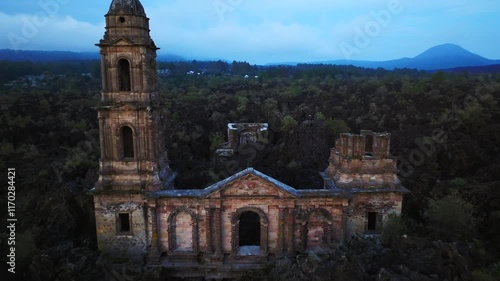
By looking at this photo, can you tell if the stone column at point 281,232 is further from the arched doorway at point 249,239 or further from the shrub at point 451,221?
the shrub at point 451,221

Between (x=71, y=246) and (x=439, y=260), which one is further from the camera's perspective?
(x=71, y=246)

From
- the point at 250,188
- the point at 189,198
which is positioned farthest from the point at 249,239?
the point at 189,198

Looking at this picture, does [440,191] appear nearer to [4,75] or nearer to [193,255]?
[193,255]

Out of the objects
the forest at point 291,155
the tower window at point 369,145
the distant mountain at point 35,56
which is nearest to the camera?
the forest at point 291,155

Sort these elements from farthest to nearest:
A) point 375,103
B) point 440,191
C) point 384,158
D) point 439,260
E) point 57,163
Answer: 1. point 375,103
2. point 57,163
3. point 440,191
4. point 384,158
5. point 439,260

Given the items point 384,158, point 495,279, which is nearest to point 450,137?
point 384,158

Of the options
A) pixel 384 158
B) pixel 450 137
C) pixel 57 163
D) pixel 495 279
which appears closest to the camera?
pixel 495 279

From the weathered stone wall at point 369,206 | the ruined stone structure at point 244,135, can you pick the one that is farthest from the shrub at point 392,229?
the ruined stone structure at point 244,135

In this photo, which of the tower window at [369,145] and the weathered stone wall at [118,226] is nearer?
the weathered stone wall at [118,226]
